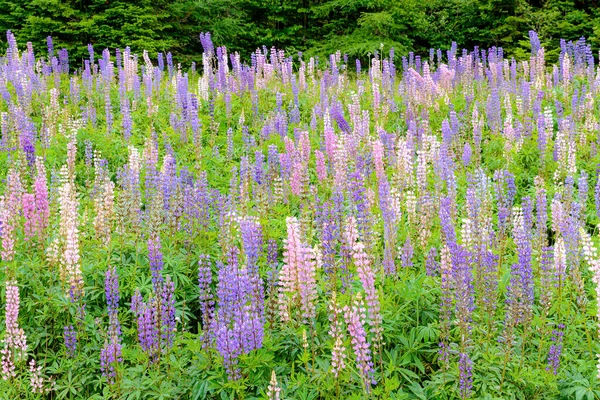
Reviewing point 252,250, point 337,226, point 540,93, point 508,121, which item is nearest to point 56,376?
point 252,250

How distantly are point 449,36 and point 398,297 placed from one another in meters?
20.6

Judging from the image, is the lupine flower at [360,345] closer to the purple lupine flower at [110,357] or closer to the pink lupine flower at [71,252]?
the purple lupine flower at [110,357]

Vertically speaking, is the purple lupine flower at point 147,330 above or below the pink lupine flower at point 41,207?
below

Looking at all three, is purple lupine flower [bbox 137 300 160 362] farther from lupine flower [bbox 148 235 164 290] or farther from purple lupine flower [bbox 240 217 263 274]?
purple lupine flower [bbox 240 217 263 274]

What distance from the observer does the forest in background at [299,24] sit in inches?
720

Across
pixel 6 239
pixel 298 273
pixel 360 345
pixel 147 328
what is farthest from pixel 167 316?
pixel 6 239

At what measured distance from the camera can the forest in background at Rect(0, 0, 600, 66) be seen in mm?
18281

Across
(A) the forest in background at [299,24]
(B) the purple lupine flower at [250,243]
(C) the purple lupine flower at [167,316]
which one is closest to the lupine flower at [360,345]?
(B) the purple lupine flower at [250,243]

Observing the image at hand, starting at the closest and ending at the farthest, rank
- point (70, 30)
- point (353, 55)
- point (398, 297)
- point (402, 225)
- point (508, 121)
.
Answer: point (398, 297) < point (402, 225) < point (508, 121) < point (70, 30) < point (353, 55)

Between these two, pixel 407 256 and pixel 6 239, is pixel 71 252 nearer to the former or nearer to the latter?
pixel 6 239

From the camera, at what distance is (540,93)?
998 centimetres

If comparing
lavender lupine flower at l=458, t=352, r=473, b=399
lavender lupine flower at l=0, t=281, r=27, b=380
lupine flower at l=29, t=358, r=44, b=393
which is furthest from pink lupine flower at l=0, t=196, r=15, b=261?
lavender lupine flower at l=458, t=352, r=473, b=399

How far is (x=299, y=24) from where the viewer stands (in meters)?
22.5

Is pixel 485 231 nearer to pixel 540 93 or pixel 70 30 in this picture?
pixel 540 93
